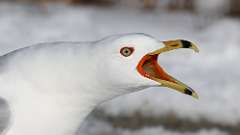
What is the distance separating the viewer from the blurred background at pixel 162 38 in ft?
14.9

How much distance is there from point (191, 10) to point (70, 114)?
6061 mm

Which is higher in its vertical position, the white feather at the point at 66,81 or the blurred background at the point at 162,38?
the white feather at the point at 66,81

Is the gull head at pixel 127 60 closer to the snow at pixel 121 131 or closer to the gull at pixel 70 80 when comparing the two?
the gull at pixel 70 80

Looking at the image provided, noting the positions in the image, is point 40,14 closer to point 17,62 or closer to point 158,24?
point 158,24

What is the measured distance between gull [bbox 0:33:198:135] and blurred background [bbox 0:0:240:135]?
7 cm

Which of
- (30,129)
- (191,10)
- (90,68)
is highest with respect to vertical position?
(90,68)

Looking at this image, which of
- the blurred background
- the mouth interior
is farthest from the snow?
the mouth interior

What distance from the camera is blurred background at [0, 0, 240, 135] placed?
455 centimetres

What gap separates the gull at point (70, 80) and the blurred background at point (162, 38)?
0.24 feet

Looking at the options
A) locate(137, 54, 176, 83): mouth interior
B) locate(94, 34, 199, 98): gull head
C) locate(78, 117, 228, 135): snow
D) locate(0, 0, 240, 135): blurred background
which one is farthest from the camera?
locate(0, 0, 240, 135): blurred background

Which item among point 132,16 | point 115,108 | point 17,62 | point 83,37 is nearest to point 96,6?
point 132,16

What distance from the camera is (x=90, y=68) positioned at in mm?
2803

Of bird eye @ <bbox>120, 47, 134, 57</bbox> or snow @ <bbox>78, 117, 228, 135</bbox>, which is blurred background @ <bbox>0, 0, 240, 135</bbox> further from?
bird eye @ <bbox>120, 47, 134, 57</bbox>

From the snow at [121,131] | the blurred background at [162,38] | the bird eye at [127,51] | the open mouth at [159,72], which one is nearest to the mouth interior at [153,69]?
the open mouth at [159,72]
